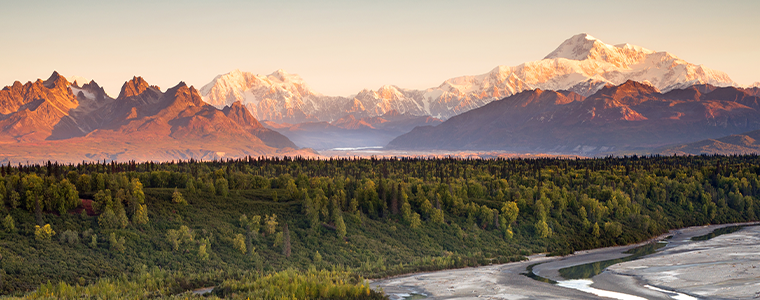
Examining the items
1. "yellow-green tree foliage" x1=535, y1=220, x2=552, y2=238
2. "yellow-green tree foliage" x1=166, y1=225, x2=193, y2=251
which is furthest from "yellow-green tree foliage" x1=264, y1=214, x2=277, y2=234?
"yellow-green tree foliage" x1=535, y1=220, x2=552, y2=238

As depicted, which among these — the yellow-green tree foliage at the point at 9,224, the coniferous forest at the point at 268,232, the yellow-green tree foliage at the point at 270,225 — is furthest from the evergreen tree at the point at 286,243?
the yellow-green tree foliage at the point at 9,224

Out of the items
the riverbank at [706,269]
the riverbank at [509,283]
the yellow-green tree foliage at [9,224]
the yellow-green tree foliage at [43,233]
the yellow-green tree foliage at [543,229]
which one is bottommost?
the riverbank at [509,283]

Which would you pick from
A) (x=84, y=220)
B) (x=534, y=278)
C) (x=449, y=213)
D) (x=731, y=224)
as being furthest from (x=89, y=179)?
(x=731, y=224)

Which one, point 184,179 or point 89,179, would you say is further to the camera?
point 184,179

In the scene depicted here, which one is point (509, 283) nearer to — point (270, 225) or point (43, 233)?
point (270, 225)

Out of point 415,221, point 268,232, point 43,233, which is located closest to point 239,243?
point 268,232

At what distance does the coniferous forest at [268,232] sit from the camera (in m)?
90.9

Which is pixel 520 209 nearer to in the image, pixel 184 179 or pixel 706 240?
pixel 706 240

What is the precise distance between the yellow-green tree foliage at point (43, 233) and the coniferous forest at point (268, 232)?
0.44 feet

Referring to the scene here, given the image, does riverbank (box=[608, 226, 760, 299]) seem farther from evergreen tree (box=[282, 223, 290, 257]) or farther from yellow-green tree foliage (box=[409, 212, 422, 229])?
evergreen tree (box=[282, 223, 290, 257])

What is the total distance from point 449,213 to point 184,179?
6767cm

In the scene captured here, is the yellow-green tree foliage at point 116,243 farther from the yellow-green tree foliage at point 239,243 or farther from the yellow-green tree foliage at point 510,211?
the yellow-green tree foliage at point 510,211

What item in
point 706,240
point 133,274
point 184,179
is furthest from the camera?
point 184,179

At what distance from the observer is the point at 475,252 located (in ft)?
438
